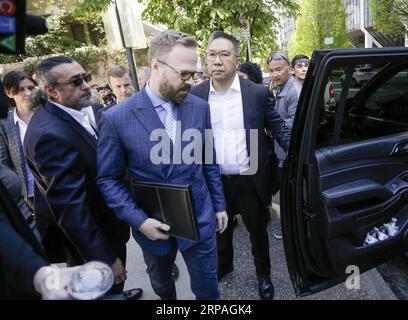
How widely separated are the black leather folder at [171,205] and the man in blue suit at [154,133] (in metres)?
0.04

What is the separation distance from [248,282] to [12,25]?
2371 mm

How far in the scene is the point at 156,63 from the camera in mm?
1613

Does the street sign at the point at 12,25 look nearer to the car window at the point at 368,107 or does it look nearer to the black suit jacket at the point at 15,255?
the black suit jacket at the point at 15,255

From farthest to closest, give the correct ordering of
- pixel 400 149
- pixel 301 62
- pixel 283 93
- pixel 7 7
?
pixel 301 62 < pixel 283 93 < pixel 400 149 < pixel 7 7

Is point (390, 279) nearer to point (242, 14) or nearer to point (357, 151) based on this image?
point (357, 151)

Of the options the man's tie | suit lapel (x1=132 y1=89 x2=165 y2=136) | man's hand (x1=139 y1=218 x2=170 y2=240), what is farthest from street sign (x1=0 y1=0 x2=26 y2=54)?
man's hand (x1=139 y1=218 x2=170 y2=240)

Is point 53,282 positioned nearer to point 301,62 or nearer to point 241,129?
point 241,129

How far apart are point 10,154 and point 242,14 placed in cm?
490

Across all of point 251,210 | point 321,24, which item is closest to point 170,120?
point 251,210

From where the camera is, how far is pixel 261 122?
213cm

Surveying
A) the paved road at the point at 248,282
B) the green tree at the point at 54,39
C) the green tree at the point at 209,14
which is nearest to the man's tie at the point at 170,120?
the paved road at the point at 248,282

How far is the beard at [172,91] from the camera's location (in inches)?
63.6

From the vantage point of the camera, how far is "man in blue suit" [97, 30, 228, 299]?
1578mm

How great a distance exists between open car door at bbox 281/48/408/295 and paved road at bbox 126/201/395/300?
46 centimetres
